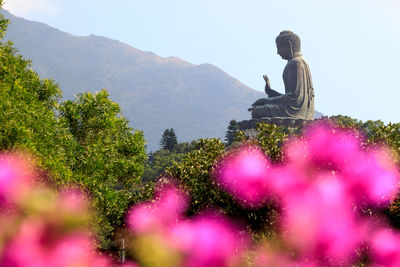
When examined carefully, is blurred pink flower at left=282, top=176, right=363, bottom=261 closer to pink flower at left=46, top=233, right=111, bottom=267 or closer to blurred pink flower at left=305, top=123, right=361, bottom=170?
blurred pink flower at left=305, top=123, right=361, bottom=170

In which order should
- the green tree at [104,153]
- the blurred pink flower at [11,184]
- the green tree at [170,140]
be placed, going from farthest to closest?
the green tree at [170,140] → the green tree at [104,153] → the blurred pink flower at [11,184]

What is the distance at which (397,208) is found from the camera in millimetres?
11211

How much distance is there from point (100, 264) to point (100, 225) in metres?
19.0

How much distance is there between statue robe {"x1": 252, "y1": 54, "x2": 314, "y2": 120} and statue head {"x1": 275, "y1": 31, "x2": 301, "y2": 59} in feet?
2.04

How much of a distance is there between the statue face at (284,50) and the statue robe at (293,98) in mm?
641

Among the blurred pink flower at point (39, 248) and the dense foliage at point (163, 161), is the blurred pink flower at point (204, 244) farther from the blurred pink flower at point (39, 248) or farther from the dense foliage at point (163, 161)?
the dense foliage at point (163, 161)

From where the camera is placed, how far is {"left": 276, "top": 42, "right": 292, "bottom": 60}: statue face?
4628cm

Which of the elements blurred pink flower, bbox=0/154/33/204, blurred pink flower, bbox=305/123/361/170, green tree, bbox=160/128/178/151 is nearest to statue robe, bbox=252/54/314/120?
green tree, bbox=160/128/178/151

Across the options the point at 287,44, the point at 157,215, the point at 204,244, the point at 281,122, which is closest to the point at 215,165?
the point at 157,215

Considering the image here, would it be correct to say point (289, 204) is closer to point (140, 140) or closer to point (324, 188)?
point (324, 188)

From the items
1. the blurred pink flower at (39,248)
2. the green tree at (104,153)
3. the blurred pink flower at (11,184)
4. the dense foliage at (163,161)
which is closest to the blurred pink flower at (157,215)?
the blurred pink flower at (39,248)

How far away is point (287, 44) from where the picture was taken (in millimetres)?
46188

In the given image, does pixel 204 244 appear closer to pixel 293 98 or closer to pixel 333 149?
pixel 333 149

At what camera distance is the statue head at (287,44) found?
152 feet
